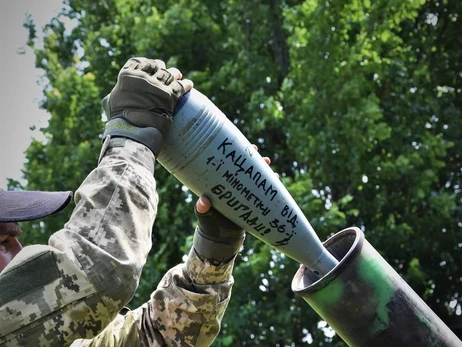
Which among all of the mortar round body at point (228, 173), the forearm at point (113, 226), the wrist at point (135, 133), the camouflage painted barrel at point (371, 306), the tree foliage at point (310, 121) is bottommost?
the tree foliage at point (310, 121)

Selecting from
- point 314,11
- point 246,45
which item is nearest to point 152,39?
point 246,45

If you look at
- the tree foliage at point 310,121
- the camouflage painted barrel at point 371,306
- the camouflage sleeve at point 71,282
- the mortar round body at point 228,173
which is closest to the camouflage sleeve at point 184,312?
the mortar round body at point 228,173

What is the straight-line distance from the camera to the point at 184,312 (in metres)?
3.90

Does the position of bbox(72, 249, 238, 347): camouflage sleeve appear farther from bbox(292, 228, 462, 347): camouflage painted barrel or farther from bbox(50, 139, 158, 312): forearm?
bbox(50, 139, 158, 312): forearm

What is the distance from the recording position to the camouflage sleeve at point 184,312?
3.89 m

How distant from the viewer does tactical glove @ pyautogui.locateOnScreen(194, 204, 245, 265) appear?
12.4 ft

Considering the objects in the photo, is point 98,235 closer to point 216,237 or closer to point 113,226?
point 113,226

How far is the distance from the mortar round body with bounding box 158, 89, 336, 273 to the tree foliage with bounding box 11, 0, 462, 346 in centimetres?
891

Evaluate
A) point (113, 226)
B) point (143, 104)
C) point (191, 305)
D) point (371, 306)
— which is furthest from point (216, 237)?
point (113, 226)

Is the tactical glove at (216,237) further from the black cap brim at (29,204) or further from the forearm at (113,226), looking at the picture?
the forearm at (113,226)

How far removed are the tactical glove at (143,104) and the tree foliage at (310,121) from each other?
9516mm

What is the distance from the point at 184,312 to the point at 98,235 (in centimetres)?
140

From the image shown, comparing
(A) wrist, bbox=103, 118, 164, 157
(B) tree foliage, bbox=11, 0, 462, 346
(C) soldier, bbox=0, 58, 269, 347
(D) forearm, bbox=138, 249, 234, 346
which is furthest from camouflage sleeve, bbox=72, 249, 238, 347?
(B) tree foliage, bbox=11, 0, 462, 346

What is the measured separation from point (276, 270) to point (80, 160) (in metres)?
3.75
